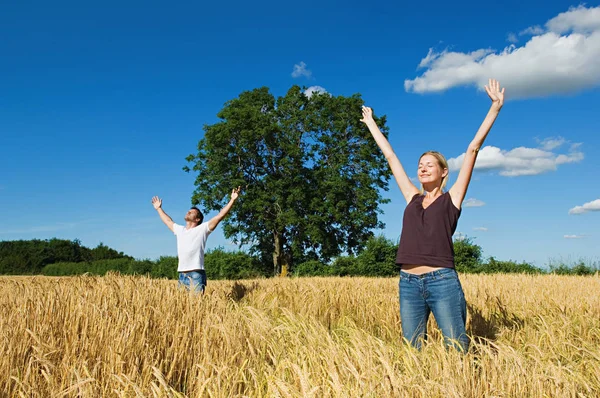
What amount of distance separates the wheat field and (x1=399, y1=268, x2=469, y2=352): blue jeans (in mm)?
171

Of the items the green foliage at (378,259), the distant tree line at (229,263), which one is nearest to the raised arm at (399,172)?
the distant tree line at (229,263)

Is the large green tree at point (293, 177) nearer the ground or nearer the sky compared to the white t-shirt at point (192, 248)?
nearer the sky

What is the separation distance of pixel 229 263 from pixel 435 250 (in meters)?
24.6

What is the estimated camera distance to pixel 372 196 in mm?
25828

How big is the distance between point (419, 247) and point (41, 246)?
4496cm

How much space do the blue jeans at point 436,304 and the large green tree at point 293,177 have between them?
20.4m

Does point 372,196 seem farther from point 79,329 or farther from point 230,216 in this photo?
point 79,329

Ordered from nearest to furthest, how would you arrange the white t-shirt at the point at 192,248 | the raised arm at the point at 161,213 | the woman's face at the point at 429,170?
1. the woman's face at the point at 429,170
2. the white t-shirt at the point at 192,248
3. the raised arm at the point at 161,213

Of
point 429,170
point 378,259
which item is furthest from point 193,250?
point 378,259

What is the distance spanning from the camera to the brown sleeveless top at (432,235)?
357cm

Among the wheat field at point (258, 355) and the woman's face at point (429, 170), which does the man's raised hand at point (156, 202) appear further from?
the woman's face at point (429, 170)

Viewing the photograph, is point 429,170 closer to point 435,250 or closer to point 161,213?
point 435,250

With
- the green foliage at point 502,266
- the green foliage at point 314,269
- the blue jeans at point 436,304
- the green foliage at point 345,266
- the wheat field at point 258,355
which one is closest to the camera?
the wheat field at point 258,355

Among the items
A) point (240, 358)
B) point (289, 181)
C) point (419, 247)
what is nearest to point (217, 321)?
point (240, 358)
